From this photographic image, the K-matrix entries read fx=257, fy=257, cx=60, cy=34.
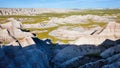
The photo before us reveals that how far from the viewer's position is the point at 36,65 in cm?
3431

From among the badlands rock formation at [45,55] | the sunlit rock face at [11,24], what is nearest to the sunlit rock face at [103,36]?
the badlands rock formation at [45,55]

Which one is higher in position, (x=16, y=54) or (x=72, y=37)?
(x=16, y=54)

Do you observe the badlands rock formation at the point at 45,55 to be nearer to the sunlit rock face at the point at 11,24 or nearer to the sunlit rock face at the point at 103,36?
the sunlit rock face at the point at 103,36

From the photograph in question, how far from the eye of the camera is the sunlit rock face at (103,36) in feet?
175

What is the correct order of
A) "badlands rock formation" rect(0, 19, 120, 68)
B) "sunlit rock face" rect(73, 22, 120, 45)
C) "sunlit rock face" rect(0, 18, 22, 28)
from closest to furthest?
1. "badlands rock formation" rect(0, 19, 120, 68)
2. "sunlit rock face" rect(73, 22, 120, 45)
3. "sunlit rock face" rect(0, 18, 22, 28)

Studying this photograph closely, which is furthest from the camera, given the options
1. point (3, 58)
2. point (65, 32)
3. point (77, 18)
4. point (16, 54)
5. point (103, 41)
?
point (77, 18)

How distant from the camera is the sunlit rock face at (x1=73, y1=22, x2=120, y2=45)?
53.4m

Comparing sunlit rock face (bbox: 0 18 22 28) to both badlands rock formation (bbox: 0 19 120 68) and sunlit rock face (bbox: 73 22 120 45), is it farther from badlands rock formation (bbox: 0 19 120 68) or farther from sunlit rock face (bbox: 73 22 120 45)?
sunlit rock face (bbox: 73 22 120 45)

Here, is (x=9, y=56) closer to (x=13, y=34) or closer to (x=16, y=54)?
(x=16, y=54)

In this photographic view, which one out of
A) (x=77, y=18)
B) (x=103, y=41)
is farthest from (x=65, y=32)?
(x=77, y=18)

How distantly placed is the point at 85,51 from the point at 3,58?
21.6m

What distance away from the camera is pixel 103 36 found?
56.2 metres

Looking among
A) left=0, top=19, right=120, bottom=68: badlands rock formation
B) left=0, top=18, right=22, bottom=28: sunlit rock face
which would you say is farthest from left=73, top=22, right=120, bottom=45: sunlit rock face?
left=0, top=18, right=22, bottom=28: sunlit rock face

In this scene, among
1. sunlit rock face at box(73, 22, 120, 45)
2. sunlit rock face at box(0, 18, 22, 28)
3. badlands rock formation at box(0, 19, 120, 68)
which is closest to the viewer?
badlands rock formation at box(0, 19, 120, 68)
